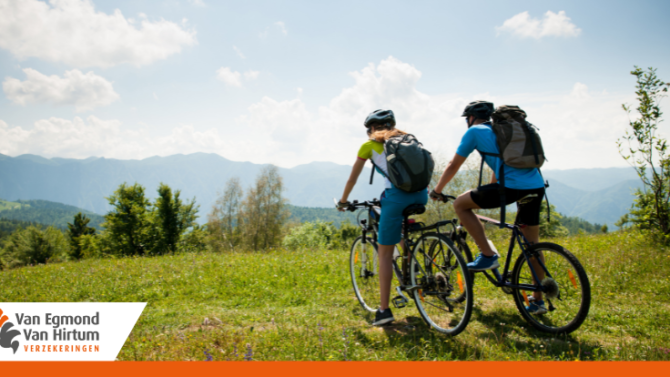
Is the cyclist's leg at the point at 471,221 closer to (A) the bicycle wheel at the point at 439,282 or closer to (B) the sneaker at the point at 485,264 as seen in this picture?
(B) the sneaker at the point at 485,264

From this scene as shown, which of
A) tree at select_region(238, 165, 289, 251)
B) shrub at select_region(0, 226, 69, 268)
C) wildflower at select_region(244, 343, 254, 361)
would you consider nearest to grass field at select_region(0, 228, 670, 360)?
wildflower at select_region(244, 343, 254, 361)

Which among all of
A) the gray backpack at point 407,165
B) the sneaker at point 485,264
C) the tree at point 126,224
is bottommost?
the tree at point 126,224

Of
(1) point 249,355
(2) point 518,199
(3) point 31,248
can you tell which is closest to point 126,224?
(3) point 31,248

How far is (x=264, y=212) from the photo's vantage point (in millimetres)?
50844

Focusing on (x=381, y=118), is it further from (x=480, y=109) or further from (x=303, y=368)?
(x=303, y=368)

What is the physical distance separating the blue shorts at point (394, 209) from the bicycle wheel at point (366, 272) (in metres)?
0.84

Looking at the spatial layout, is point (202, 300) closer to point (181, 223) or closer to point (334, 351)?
point (334, 351)

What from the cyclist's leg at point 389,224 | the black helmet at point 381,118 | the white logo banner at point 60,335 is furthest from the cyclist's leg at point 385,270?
the white logo banner at point 60,335

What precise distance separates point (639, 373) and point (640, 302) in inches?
112

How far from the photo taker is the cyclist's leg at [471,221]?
381 cm

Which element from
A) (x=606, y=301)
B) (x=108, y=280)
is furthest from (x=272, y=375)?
(x=108, y=280)

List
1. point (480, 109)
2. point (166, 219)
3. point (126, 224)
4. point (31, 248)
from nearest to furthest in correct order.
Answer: point (480, 109)
point (126, 224)
point (166, 219)
point (31, 248)

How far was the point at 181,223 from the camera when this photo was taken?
38281 mm

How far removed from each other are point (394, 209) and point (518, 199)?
1.37 meters
